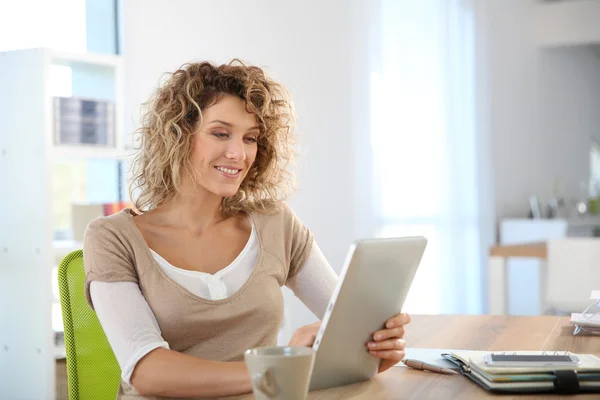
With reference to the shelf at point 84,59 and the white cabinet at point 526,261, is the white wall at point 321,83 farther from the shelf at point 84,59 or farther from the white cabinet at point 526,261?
the white cabinet at point 526,261

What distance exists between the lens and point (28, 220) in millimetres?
3117

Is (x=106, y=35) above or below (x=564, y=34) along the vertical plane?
below

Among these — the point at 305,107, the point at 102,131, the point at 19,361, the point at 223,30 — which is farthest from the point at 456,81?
the point at 19,361

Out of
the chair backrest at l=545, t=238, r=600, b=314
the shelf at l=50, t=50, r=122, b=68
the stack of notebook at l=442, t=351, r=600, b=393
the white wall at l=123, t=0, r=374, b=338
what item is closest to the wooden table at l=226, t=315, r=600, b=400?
the stack of notebook at l=442, t=351, r=600, b=393

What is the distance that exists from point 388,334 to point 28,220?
219cm

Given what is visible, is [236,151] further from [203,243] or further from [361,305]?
[361,305]

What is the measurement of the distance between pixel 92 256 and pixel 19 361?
6.32ft

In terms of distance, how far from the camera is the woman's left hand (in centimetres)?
125

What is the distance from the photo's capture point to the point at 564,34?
22.2 ft

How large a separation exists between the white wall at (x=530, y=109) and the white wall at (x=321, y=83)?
1.37 metres

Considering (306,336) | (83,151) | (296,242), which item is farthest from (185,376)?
(83,151)

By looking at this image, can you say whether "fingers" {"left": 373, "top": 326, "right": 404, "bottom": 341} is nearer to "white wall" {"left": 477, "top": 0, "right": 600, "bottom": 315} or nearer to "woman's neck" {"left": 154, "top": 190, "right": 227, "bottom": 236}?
"woman's neck" {"left": 154, "top": 190, "right": 227, "bottom": 236}

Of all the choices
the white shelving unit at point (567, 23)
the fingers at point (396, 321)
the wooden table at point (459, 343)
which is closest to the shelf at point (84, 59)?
the wooden table at point (459, 343)

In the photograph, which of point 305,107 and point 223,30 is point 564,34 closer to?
point 305,107
